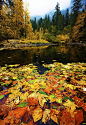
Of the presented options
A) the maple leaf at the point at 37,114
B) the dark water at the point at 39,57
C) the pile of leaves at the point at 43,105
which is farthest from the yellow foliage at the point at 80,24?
the maple leaf at the point at 37,114

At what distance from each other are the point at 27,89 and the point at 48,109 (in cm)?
65

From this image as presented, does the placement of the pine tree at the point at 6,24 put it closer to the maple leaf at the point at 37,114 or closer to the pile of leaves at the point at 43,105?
the pile of leaves at the point at 43,105

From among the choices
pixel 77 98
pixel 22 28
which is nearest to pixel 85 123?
pixel 77 98

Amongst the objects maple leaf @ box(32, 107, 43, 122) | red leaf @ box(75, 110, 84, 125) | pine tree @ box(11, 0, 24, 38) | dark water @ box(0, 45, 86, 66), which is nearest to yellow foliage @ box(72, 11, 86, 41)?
pine tree @ box(11, 0, 24, 38)

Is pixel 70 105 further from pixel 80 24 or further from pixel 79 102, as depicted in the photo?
pixel 80 24

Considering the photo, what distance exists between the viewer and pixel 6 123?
97 centimetres

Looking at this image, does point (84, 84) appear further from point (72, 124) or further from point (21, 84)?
point (21, 84)

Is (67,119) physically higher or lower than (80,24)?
lower

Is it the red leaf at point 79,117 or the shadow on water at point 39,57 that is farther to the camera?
the shadow on water at point 39,57

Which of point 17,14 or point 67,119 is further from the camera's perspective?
point 17,14

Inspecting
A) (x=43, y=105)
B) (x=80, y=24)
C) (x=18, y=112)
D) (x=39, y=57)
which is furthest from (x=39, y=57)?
(x=80, y=24)

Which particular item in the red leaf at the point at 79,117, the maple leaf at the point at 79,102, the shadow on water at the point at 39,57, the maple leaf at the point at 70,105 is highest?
the shadow on water at the point at 39,57

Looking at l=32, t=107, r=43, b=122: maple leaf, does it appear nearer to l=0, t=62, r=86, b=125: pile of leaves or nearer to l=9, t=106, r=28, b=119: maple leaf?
l=0, t=62, r=86, b=125: pile of leaves

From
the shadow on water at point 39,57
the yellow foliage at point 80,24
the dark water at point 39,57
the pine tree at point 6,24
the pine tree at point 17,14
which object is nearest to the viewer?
the shadow on water at point 39,57
